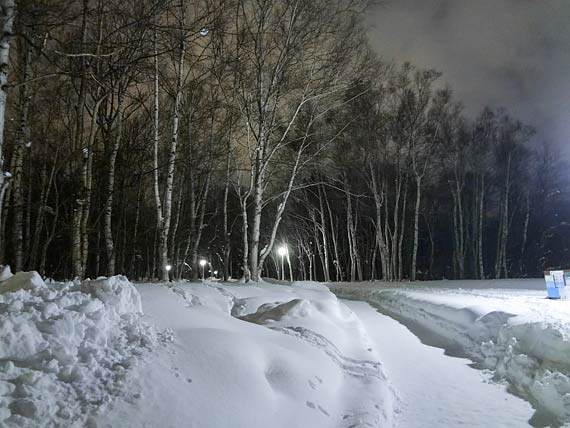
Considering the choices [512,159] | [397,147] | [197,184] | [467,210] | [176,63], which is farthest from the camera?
[467,210]

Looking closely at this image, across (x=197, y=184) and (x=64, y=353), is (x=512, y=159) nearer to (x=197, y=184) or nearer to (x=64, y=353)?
(x=197, y=184)

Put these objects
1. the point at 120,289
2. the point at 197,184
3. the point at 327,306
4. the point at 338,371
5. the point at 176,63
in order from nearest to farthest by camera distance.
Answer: the point at 120,289
the point at 338,371
the point at 327,306
the point at 176,63
the point at 197,184

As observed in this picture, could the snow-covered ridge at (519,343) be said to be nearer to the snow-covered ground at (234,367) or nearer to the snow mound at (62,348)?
the snow-covered ground at (234,367)

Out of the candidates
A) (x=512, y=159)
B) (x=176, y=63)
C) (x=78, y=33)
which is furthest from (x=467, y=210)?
(x=78, y=33)

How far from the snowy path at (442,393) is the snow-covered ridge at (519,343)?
267 millimetres

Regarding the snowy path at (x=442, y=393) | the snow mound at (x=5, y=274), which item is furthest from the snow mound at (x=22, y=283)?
the snowy path at (x=442, y=393)

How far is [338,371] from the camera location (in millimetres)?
5980

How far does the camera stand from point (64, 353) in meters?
3.52

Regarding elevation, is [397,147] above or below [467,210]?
above

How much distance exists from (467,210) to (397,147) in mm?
11971

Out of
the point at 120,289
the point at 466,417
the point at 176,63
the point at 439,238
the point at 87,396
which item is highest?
the point at 176,63

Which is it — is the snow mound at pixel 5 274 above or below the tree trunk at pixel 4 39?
below

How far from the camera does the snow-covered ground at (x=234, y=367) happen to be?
3.38 m

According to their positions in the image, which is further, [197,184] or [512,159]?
[512,159]
